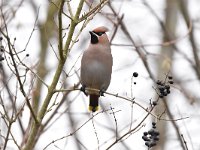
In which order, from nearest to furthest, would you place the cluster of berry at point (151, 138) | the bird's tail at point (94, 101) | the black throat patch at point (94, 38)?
the cluster of berry at point (151, 138) < the bird's tail at point (94, 101) < the black throat patch at point (94, 38)

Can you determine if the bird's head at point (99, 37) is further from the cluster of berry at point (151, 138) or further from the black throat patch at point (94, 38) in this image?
the cluster of berry at point (151, 138)

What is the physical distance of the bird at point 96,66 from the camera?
20.0ft

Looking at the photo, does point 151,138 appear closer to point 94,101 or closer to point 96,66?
point 94,101

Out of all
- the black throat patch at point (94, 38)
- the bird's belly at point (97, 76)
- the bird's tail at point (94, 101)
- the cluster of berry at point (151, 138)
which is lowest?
the cluster of berry at point (151, 138)

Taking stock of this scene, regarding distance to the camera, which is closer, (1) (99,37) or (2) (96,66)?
(2) (96,66)

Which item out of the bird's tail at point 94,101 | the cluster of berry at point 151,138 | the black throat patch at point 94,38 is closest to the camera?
the cluster of berry at point 151,138

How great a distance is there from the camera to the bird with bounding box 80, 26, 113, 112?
239 inches

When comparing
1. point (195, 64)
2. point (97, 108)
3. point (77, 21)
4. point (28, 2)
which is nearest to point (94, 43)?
point (97, 108)

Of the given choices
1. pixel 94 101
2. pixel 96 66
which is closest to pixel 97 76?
pixel 96 66

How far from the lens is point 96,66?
6.16m

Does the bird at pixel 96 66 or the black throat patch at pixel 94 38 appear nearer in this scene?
the bird at pixel 96 66

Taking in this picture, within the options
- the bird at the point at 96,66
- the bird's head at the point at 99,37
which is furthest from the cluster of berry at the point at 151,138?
the bird's head at the point at 99,37

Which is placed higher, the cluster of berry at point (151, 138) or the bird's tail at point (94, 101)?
the bird's tail at point (94, 101)

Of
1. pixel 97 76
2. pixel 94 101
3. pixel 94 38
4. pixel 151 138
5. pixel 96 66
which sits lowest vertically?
pixel 151 138
